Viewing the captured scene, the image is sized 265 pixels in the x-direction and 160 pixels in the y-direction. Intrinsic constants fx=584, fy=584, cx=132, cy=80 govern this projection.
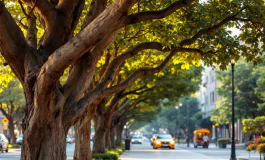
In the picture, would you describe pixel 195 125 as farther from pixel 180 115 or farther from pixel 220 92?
pixel 220 92

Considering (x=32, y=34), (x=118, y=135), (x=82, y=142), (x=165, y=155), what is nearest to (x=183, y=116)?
(x=118, y=135)

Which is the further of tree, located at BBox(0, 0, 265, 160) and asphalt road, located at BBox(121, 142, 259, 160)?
asphalt road, located at BBox(121, 142, 259, 160)

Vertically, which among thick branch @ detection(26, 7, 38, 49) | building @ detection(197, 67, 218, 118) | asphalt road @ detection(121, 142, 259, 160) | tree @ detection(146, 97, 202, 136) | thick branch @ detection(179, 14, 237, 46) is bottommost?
asphalt road @ detection(121, 142, 259, 160)

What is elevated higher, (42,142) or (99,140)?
(99,140)

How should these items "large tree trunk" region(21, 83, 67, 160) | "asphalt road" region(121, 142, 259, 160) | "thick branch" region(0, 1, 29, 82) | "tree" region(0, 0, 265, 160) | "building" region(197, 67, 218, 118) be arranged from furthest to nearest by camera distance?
"building" region(197, 67, 218, 118) → "asphalt road" region(121, 142, 259, 160) → "large tree trunk" region(21, 83, 67, 160) → "thick branch" region(0, 1, 29, 82) → "tree" region(0, 0, 265, 160)

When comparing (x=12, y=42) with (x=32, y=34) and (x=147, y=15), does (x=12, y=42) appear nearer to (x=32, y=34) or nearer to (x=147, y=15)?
(x=32, y=34)

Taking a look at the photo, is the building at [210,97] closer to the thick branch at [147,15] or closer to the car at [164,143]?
the car at [164,143]

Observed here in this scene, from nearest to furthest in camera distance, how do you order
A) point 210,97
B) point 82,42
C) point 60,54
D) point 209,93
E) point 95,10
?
point 82,42 < point 60,54 < point 95,10 < point 210,97 < point 209,93

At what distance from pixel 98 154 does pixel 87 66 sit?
14383mm

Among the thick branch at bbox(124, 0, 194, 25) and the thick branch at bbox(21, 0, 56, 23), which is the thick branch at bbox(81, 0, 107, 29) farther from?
the thick branch at bbox(124, 0, 194, 25)

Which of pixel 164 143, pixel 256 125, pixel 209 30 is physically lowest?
pixel 164 143

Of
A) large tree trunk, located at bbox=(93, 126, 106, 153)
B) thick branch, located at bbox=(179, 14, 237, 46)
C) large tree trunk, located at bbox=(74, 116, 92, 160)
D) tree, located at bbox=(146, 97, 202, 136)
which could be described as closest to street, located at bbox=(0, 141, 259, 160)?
large tree trunk, located at bbox=(93, 126, 106, 153)

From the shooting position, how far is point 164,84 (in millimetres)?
34500

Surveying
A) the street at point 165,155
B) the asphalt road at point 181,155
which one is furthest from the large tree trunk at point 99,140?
the asphalt road at point 181,155
